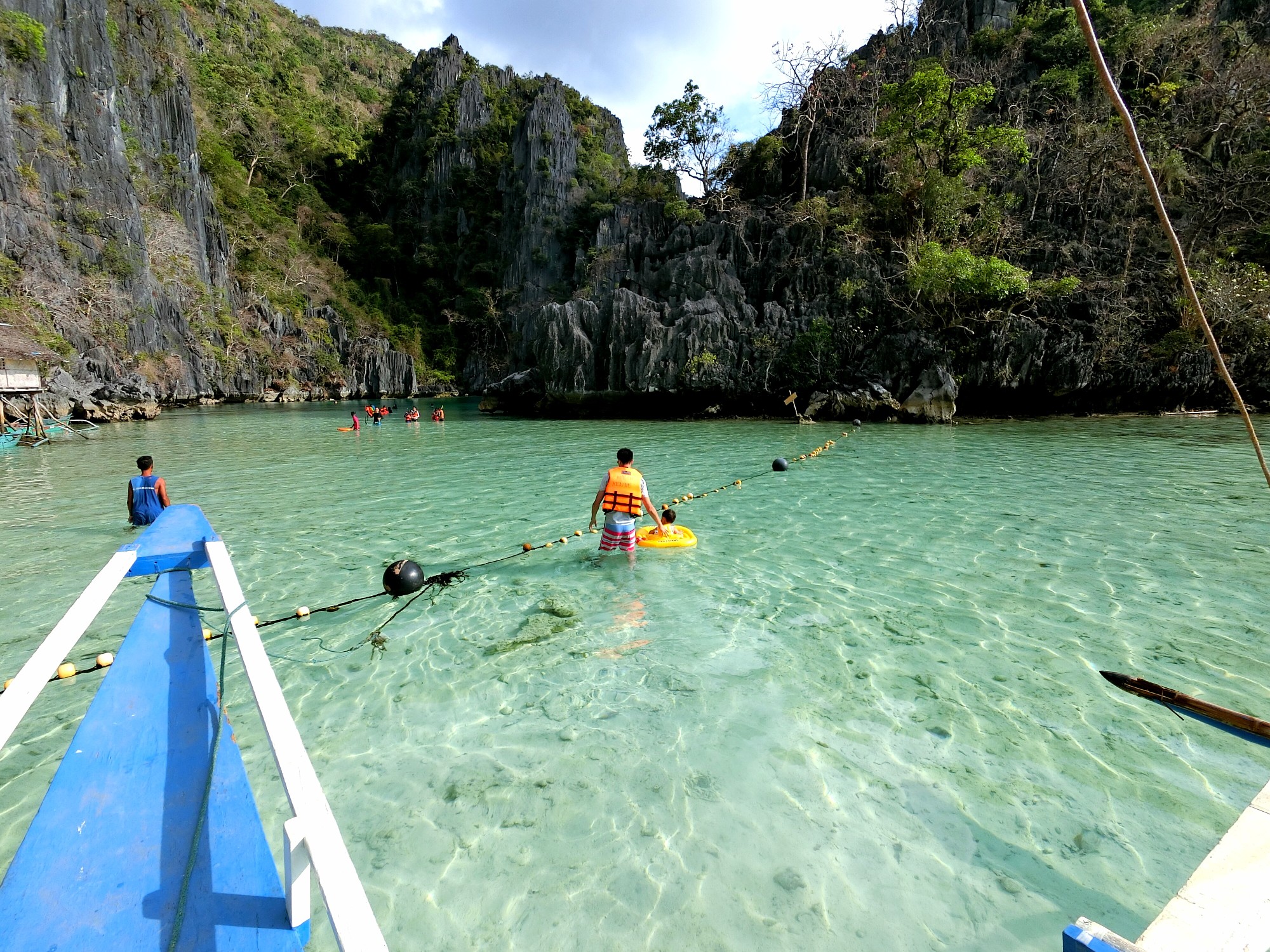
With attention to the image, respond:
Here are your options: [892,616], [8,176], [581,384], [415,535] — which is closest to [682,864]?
[892,616]

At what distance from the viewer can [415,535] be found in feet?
29.9

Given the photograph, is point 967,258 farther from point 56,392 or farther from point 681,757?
point 56,392

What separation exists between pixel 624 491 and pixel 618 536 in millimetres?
622

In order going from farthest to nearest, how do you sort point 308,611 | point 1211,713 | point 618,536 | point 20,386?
point 20,386, point 618,536, point 308,611, point 1211,713

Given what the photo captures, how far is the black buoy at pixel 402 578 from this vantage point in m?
5.90

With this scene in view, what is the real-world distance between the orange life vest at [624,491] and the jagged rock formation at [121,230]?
1360 inches

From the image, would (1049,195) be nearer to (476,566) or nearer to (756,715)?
(476,566)

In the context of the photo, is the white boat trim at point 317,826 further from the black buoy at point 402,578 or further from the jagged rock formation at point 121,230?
the jagged rock formation at point 121,230

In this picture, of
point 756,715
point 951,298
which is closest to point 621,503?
point 756,715

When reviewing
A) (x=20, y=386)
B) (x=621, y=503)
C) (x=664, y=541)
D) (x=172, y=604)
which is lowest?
(x=664, y=541)

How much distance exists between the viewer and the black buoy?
590 cm

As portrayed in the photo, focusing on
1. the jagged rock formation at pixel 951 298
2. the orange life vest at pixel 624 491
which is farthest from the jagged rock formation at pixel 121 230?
the orange life vest at pixel 624 491

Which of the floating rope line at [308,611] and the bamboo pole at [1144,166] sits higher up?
the bamboo pole at [1144,166]

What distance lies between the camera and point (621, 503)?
24.3 ft
